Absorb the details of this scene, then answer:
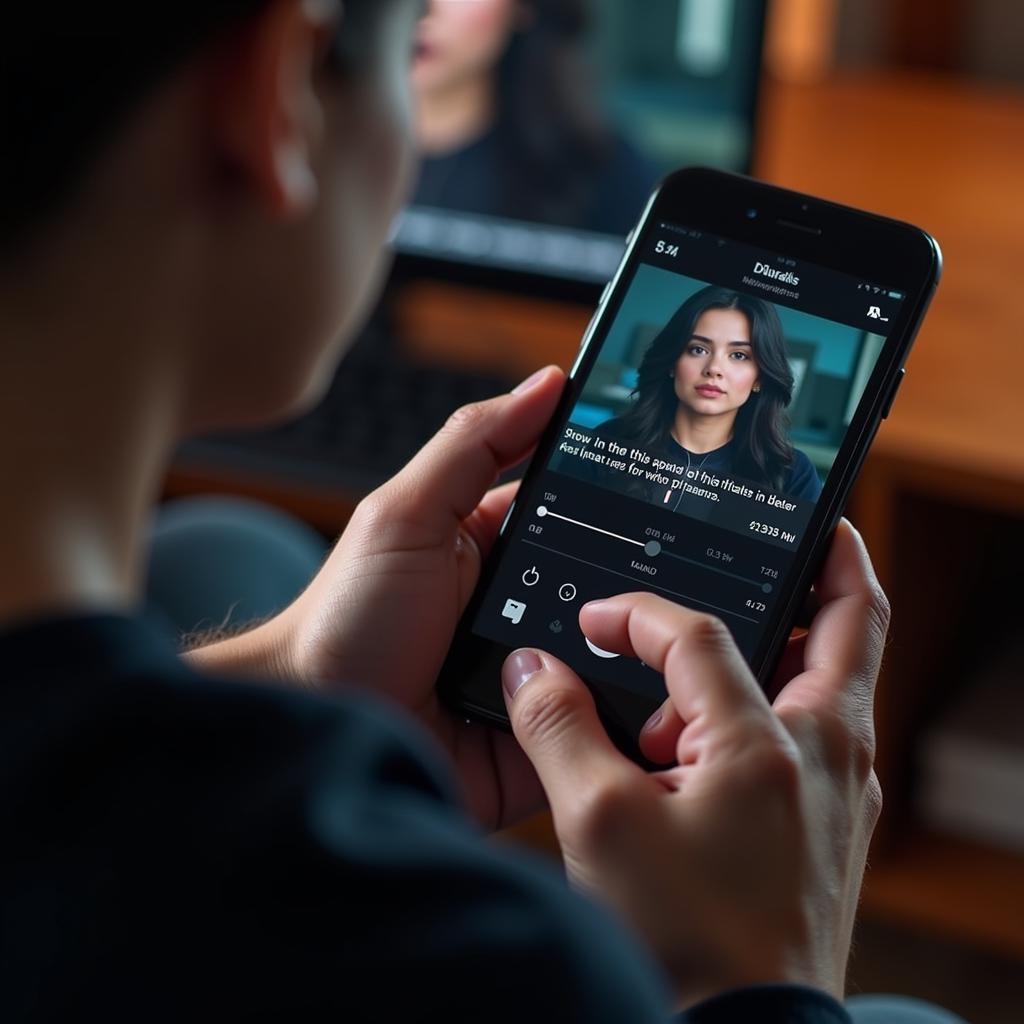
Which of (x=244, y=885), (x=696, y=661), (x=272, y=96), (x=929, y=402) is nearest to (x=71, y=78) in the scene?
(x=272, y=96)

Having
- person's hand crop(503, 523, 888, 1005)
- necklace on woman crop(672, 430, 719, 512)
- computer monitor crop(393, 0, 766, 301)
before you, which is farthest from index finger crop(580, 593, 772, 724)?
computer monitor crop(393, 0, 766, 301)

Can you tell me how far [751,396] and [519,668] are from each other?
161 millimetres

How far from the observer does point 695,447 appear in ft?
2.27

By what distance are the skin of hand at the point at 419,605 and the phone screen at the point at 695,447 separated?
20 millimetres

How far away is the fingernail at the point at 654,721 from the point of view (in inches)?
24.4

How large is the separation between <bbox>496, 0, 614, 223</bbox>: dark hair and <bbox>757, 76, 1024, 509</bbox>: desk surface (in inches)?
5.4

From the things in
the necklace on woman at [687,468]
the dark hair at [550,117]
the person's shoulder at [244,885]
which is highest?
the dark hair at [550,117]

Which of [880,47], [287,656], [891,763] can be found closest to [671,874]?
[287,656]

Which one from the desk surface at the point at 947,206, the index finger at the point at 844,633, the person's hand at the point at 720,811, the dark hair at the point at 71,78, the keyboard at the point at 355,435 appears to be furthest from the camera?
the keyboard at the point at 355,435

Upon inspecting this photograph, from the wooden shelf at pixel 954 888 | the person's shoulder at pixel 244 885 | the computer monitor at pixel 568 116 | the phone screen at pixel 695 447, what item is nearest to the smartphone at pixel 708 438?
the phone screen at pixel 695 447

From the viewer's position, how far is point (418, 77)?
3.76 ft

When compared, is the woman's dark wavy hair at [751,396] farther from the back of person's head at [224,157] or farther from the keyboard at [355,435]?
the keyboard at [355,435]

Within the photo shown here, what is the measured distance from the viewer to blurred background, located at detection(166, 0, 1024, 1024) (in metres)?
1.11

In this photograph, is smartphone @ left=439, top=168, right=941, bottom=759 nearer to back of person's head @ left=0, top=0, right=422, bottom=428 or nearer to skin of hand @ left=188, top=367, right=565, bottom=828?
skin of hand @ left=188, top=367, right=565, bottom=828
